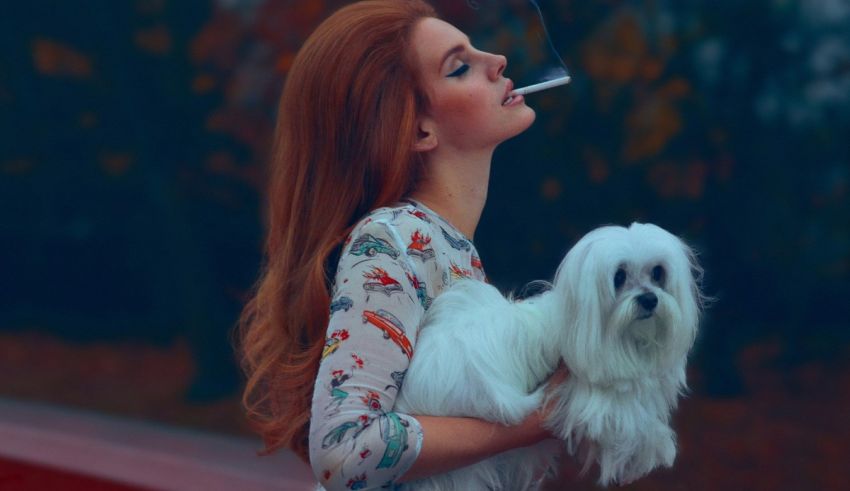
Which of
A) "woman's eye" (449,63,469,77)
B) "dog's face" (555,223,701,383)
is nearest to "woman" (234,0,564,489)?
"woman's eye" (449,63,469,77)

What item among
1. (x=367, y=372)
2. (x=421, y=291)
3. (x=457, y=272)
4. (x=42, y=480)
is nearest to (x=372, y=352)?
(x=367, y=372)

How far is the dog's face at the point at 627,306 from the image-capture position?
1.61 metres

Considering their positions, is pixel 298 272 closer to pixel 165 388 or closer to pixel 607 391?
pixel 607 391

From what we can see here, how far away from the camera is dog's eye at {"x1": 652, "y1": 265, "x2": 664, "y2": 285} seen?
1.65 meters

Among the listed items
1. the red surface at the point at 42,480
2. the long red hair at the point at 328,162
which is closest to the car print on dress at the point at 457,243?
the long red hair at the point at 328,162

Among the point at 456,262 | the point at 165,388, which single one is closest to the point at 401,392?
the point at 456,262

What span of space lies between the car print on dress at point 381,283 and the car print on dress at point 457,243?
20cm

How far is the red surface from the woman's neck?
7.63 feet

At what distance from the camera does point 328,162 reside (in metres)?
1.88

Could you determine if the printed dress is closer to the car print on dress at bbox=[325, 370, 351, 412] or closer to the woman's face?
the car print on dress at bbox=[325, 370, 351, 412]

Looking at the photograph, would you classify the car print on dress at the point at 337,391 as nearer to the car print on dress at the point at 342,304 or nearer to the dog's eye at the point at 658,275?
the car print on dress at the point at 342,304

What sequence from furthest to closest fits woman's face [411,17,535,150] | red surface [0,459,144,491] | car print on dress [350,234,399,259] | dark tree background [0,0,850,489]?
dark tree background [0,0,850,489], red surface [0,459,144,491], woman's face [411,17,535,150], car print on dress [350,234,399,259]

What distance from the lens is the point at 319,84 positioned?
1.88m

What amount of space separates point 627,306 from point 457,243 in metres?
0.37
